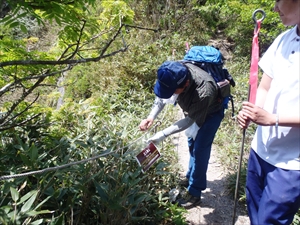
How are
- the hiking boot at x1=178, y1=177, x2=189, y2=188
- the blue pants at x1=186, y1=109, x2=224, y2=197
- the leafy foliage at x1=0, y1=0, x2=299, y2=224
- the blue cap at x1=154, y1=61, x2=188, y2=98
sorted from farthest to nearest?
the hiking boot at x1=178, y1=177, x2=189, y2=188 < the blue pants at x1=186, y1=109, x2=224, y2=197 < the blue cap at x1=154, y1=61, x2=188, y2=98 < the leafy foliage at x1=0, y1=0, x2=299, y2=224

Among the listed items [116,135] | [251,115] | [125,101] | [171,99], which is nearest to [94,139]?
[116,135]

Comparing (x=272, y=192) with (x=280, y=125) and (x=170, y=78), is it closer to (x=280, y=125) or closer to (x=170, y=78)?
(x=280, y=125)

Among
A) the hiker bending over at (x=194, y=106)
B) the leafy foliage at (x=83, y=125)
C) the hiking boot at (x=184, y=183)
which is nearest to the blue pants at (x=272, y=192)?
the hiker bending over at (x=194, y=106)

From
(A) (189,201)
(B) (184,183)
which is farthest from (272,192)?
(B) (184,183)

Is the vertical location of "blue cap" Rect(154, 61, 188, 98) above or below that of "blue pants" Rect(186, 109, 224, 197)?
above

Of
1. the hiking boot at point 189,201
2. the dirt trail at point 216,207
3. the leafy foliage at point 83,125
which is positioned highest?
the leafy foliage at point 83,125

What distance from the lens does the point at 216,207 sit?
10.1 ft

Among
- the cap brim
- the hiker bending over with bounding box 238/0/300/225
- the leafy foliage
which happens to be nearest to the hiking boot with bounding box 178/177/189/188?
the leafy foliage

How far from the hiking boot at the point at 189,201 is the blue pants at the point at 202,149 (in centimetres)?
Answer: 6

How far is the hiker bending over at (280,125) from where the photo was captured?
4.79 ft

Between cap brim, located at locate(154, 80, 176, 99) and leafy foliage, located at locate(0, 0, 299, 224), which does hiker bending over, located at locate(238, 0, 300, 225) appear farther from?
leafy foliage, located at locate(0, 0, 299, 224)

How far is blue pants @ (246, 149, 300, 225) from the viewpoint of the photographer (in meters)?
1.54

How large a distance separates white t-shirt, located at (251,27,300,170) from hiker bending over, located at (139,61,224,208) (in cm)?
72

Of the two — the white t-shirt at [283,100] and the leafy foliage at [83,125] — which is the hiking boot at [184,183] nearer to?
the leafy foliage at [83,125]
